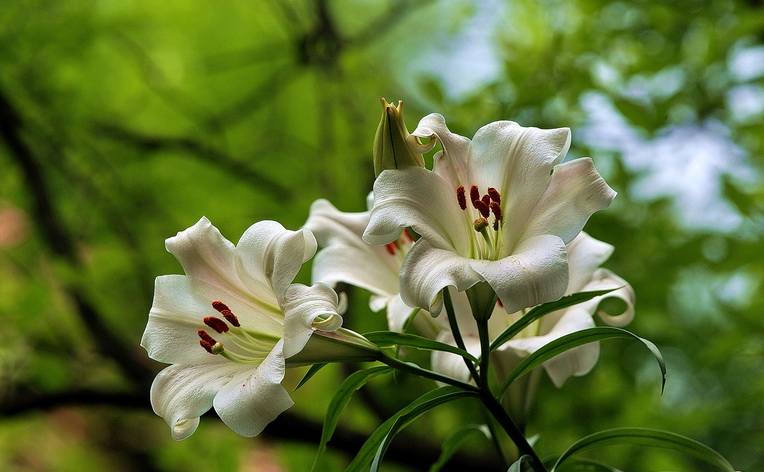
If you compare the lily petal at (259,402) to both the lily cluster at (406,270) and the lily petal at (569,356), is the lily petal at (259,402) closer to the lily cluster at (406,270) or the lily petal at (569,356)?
the lily cluster at (406,270)

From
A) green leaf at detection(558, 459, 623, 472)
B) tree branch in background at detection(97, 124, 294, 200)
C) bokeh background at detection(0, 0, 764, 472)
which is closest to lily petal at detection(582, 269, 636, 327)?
green leaf at detection(558, 459, 623, 472)

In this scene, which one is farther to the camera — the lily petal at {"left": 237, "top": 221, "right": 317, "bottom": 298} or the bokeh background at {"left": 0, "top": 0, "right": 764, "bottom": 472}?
the bokeh background at {"left": 0, "top": 0, "right": 764, "bottom": 472}

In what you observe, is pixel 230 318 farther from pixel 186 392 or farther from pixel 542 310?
pixel 542 310

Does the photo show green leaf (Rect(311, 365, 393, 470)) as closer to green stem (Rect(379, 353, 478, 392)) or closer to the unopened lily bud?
green stem (Rect(379, 353, 478, 392))

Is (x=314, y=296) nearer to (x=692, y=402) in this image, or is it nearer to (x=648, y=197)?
(x=648, y=197)

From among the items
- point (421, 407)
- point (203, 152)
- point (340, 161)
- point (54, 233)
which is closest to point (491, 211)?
point (421, 407)

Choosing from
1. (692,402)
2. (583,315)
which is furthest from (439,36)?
(583,315)

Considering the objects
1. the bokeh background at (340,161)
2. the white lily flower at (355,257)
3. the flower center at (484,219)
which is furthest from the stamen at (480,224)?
the bokeh background at (340,161)
